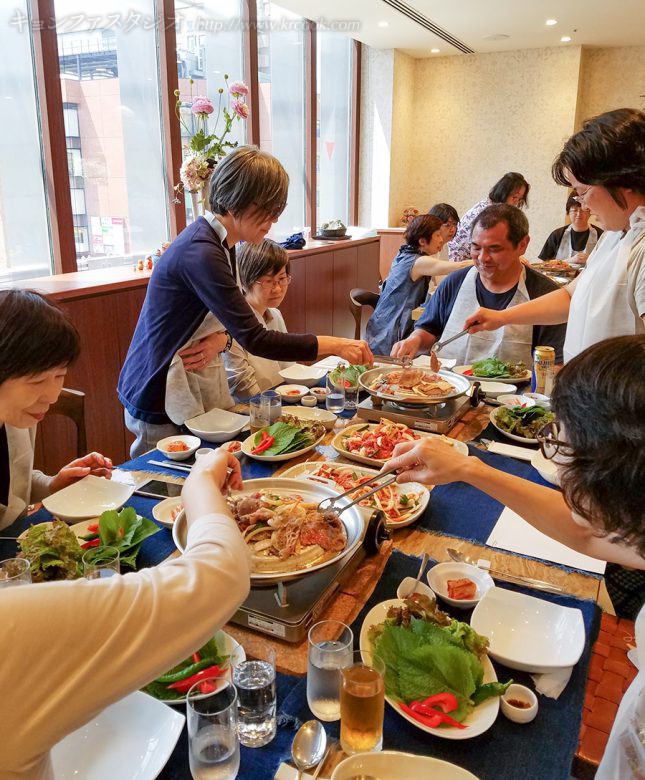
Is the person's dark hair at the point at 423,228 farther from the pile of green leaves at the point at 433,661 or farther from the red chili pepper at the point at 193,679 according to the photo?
the red chili pepper at the point at 193,679

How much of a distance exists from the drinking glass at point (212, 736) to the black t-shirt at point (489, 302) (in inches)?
99.3

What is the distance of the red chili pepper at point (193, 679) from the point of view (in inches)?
36.8

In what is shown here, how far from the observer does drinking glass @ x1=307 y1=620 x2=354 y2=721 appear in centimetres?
91

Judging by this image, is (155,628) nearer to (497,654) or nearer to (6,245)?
(497,654)

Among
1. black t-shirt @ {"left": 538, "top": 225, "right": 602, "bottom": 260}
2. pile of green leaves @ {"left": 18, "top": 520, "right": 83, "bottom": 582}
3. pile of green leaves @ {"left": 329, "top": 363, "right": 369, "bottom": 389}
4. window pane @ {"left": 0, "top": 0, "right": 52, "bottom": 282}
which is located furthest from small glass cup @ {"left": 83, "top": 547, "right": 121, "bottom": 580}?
black t-shirt @ {"left": 538, "top": 225, "right": 602, "bottom": 260}

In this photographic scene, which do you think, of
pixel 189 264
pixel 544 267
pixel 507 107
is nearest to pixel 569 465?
pixel 189 264

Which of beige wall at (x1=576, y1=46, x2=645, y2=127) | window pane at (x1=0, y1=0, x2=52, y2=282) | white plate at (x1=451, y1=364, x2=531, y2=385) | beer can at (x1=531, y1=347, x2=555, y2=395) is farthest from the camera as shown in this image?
beige wall at (x1=576, y1=46, x2=645, y2=127)

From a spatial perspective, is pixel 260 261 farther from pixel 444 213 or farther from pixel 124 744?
pixel 444 213

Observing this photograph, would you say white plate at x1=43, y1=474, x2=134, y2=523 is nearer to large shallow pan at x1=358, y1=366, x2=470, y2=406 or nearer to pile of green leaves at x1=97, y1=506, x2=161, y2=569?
pile of green leaves at x1=97, y1=506, x2=161, y2=569

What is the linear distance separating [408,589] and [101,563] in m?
0.59

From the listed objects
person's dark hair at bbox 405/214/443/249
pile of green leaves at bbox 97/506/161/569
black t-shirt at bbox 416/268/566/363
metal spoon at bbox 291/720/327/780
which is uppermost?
person's dark hair at bbox 405/214/443/249

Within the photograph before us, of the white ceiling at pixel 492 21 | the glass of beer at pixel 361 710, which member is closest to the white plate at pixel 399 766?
the glass of beer at pixel 361 710

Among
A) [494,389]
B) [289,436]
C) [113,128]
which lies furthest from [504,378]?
[113,128]

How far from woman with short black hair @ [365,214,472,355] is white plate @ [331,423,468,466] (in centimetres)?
214
